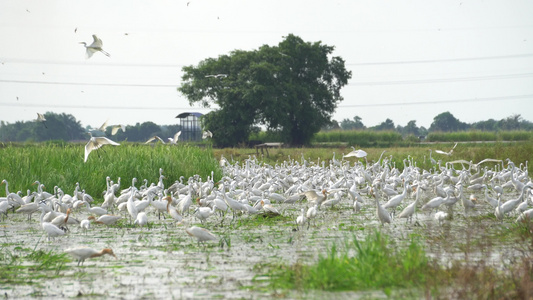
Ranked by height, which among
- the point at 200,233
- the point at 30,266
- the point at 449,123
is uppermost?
the point at 449,123

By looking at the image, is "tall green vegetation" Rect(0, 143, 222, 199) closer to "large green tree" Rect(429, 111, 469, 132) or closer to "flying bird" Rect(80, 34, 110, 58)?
"flying bird" Rect(80, 34, 110, 58)

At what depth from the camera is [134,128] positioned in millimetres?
100062

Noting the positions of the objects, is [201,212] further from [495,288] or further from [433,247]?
[495,288]

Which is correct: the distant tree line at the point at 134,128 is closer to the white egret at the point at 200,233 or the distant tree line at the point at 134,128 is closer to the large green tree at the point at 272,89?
the large green tree at the point at 272,89

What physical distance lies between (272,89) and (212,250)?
1651 inches

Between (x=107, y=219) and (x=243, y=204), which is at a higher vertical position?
(x=243, y=204)

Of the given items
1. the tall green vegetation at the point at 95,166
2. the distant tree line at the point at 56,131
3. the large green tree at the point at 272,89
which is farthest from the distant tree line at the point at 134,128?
the tall green vegetation at the point at 95,166

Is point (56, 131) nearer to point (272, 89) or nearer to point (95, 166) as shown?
point (272, 89)

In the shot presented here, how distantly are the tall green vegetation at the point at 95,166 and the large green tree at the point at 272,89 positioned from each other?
27404 mm

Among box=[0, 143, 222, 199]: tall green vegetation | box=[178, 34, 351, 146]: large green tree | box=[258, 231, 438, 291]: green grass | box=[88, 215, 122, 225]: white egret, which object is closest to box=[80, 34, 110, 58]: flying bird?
box=[0, 143, 222, 199]: tall green vegetation

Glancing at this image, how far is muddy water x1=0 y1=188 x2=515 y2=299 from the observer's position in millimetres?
7483

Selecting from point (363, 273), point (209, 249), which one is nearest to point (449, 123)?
point (209, 249)

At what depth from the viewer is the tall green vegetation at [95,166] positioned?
60.1 ft

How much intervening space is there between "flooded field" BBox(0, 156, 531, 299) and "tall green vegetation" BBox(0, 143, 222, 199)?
3.18 m
